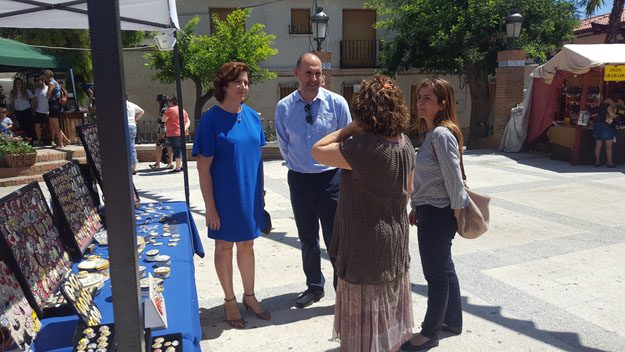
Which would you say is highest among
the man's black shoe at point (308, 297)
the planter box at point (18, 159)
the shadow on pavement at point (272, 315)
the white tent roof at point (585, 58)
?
the white tent roof at point (585, 58)

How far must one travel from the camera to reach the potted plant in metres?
9.38

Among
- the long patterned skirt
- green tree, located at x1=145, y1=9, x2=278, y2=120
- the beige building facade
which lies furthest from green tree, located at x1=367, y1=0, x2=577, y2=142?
the long patterned skirt

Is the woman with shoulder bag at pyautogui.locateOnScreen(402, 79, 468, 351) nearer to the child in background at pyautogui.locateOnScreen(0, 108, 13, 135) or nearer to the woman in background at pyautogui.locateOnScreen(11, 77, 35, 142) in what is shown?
the child in background at pyautogui.locateOnScreen(0, 108, 13, 135)

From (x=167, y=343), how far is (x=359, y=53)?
1986 centimetres

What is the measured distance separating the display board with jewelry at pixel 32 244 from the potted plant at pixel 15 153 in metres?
8.30

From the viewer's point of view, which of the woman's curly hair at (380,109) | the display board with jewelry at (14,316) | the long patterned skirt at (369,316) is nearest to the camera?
the display board with jewelry at (14,316)

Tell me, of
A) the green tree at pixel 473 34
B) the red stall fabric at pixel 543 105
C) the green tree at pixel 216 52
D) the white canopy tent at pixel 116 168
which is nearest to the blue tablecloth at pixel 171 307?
the white canopy tent at pixel 116 168

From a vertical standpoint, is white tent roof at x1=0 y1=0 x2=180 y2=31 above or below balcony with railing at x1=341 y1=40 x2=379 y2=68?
below

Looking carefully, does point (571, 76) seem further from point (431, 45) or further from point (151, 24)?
point (151, 24)

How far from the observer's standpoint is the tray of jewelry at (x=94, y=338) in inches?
65.8

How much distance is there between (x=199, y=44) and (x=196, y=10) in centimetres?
419

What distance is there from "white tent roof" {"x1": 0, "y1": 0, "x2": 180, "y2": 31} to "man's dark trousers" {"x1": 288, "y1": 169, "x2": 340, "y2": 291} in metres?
1.59

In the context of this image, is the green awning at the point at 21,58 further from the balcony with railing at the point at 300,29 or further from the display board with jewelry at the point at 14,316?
the display board with jewelry at the point at 14,316

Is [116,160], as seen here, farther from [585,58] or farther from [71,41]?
[71,41]
